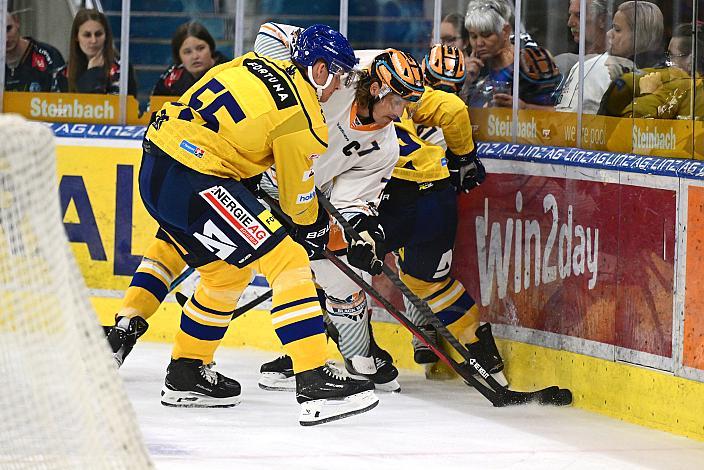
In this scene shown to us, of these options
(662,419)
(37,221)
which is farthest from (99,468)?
(662,419)

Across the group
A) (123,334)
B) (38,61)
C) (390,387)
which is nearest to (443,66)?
(390,387)

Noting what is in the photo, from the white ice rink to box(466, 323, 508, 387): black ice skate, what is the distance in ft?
0.36

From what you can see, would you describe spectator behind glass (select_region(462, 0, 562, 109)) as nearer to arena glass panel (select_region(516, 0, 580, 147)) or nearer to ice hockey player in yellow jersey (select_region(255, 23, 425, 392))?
arena glass panel (select_region(516, 0, 580, 147))

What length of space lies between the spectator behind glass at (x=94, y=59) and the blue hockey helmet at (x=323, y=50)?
1.83 meters

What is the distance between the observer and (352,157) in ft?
14.6

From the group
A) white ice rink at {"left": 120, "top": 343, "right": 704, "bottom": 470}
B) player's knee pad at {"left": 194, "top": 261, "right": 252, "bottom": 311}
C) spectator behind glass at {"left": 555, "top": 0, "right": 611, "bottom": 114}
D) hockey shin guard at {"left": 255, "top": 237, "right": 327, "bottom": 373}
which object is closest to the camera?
white ice rink at {"left": 120, "top": 343, "right": 704, "bottom": 470}

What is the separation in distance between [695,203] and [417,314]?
1.37 m

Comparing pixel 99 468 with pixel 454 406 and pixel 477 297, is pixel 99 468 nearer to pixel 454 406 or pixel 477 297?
pixel 454 406

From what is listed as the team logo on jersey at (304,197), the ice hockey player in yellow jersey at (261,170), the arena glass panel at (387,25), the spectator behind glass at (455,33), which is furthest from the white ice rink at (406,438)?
the arena glass panel at (387,25)

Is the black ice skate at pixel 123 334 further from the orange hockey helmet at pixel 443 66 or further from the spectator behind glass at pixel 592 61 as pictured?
the spectator behind glass at pixel 592 61

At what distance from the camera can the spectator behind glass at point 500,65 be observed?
492 cm

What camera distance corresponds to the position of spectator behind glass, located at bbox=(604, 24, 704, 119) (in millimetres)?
4121

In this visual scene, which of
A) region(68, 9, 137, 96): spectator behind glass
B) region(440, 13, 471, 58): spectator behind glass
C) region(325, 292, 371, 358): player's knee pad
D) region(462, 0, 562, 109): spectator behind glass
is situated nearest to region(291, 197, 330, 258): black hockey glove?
region(325, 292, 371, 358): player's knee pad

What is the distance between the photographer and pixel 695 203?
3.94 meters
